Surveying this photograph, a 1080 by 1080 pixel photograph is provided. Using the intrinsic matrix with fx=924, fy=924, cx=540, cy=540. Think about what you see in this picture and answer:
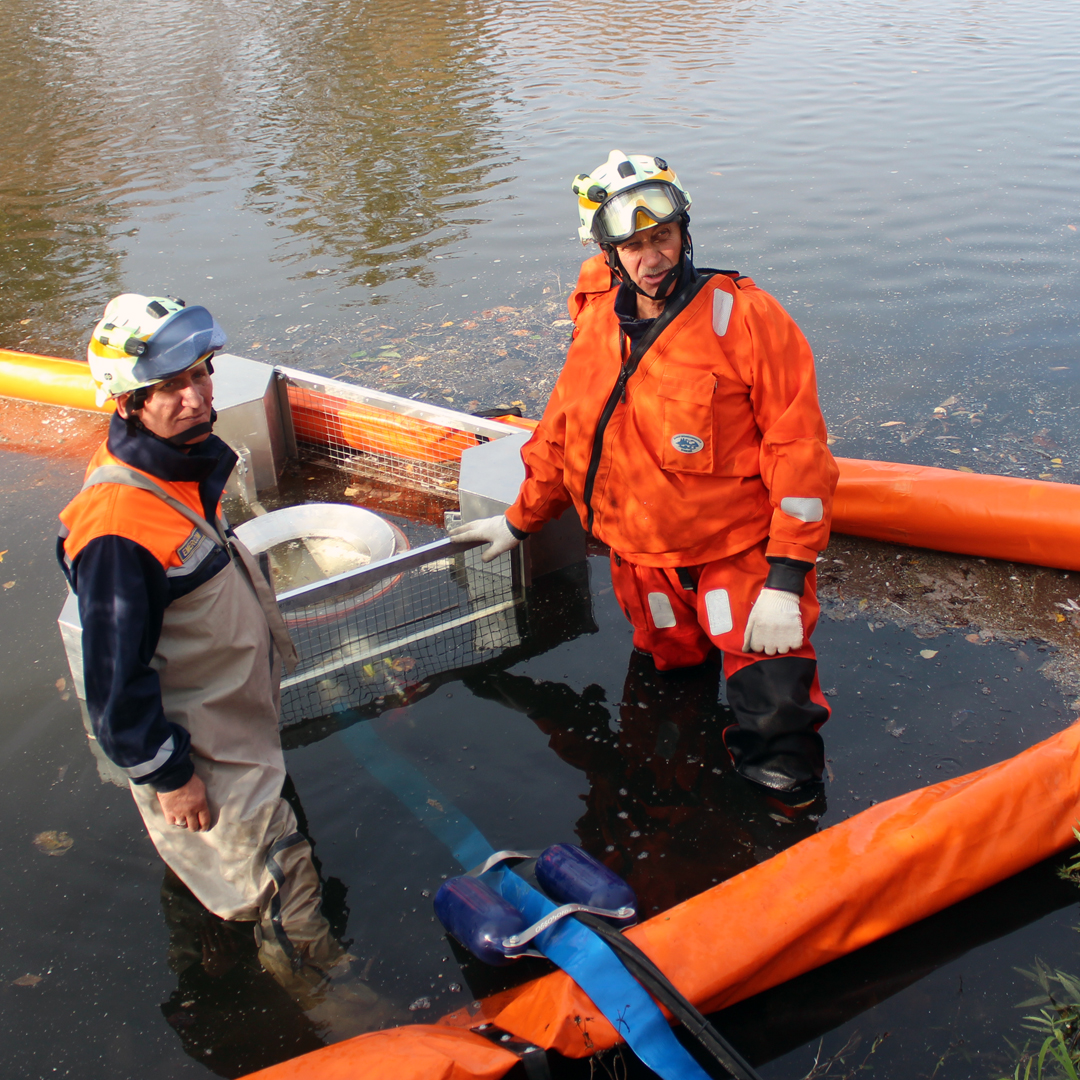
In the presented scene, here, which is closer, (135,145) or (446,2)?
(135,145)

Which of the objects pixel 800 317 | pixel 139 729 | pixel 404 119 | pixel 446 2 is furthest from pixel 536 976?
pixel 446 2

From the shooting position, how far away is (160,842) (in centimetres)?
249

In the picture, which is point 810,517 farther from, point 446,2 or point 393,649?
point 446,2

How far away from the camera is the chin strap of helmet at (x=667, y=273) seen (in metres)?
2.82

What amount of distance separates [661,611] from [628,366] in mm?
935

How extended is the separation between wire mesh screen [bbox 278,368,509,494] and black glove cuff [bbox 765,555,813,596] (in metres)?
2.04

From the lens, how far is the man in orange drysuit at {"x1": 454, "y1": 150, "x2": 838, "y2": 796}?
279cm

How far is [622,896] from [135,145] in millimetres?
12755

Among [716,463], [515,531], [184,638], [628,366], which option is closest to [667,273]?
[628,366]

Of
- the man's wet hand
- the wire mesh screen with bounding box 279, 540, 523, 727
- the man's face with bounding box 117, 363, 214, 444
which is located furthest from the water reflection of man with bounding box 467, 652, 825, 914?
the man's face with bounding box 117, 363, 214, 444

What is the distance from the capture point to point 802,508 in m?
2.80

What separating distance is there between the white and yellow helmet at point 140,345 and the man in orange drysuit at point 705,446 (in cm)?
126

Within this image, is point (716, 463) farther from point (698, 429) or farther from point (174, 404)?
point (174, 404)

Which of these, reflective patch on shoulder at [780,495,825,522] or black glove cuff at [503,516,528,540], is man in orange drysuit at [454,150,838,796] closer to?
reflective patch on shoulder at [780,495,825,522]
